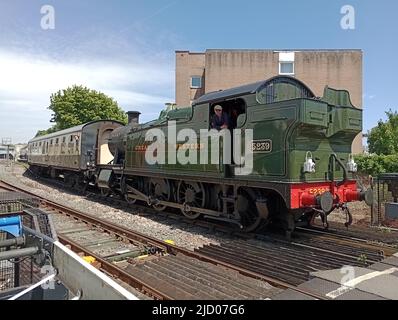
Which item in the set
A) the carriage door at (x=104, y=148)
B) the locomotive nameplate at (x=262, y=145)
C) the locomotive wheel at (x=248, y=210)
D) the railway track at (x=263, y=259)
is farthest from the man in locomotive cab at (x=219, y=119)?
the carriage door at (x=104, y=148)

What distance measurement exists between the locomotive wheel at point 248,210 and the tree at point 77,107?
34185 mm

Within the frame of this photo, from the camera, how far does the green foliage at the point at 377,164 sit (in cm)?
1701

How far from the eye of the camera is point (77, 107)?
1603 inches

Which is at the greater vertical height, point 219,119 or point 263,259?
point 219,119

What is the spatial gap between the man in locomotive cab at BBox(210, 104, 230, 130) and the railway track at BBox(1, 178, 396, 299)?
112 inches

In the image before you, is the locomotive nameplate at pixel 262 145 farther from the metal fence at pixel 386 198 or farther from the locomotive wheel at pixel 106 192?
the locomotive wheel at pixel 106 192

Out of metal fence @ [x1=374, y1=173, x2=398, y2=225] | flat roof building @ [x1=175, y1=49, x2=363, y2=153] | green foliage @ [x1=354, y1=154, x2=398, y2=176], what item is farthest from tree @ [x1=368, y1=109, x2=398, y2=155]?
metal fence @ [x1=374, y1=173, x2=398, y2=225]

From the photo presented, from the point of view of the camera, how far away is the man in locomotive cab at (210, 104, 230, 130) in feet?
28.6

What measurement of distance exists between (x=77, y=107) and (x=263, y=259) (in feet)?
126

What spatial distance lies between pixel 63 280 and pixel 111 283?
3.44ft

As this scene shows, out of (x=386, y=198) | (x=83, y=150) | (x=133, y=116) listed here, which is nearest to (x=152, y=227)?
(x=133, y=116)

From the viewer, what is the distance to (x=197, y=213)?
970 centimetres

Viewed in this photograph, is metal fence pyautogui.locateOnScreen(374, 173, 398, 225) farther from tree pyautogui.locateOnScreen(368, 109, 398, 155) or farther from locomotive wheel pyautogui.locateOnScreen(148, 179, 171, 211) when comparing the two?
tree pyautogui.locateOnScreen(368, 109, 398, 155)

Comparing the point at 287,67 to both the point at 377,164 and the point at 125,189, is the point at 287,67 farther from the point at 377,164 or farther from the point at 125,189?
the point at 125,189
